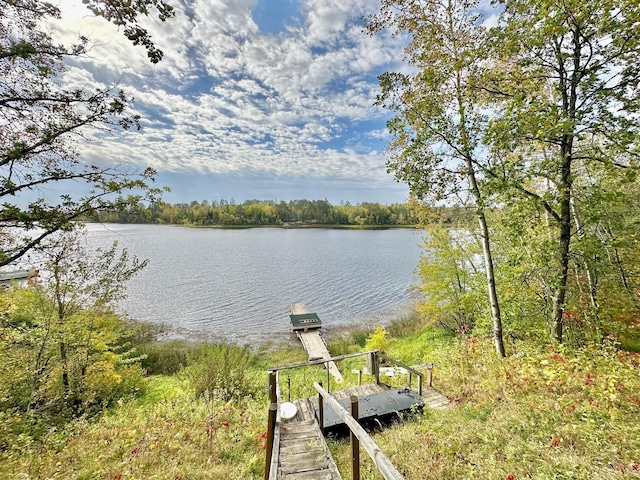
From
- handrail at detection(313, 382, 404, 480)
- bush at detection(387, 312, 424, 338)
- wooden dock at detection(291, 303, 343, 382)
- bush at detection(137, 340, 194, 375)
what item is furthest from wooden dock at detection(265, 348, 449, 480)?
bush at detection(387, 312, 424, 338)

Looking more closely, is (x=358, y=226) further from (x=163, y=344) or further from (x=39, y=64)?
(x=39, y=64)

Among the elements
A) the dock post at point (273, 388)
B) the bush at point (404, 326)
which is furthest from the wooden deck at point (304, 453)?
the bush at point (404, 326)

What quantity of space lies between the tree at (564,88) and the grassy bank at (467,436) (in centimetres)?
164

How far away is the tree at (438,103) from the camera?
580 centimetres

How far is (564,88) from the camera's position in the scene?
4641 millimetres

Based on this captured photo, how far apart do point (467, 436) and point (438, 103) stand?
20.6ft

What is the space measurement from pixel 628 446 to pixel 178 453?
6183 mm

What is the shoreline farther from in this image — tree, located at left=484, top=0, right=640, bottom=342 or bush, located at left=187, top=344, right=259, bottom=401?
tree, located at left=484, top=0, right=640, bottom=342

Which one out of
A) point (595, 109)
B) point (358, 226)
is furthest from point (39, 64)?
point (358, 226)

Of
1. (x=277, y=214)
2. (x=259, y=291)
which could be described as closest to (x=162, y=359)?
(x=259, y=291)

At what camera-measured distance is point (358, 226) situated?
87.8 metres

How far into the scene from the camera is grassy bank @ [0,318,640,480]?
3133 millimetres

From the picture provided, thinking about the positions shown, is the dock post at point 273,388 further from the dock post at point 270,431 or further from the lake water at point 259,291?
the lake water at point 259,291

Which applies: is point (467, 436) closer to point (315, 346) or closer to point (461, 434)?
point (461, 434)
